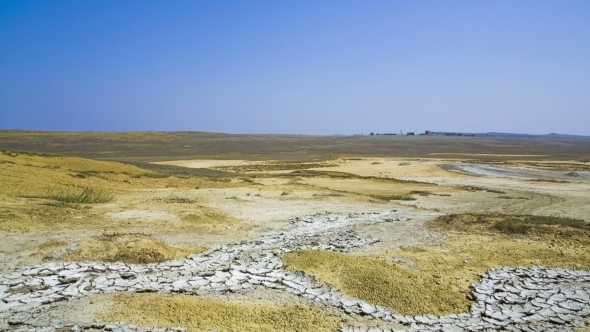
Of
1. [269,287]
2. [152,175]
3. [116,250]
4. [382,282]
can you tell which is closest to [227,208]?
[116,250]

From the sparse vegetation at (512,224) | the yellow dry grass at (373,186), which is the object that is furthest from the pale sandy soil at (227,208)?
the sparse vegetation at (512,224)

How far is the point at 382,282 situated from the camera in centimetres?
866

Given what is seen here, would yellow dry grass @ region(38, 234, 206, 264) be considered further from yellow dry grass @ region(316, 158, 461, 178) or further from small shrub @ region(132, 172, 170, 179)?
yellow dry grass @ region(316, 158, 461, 178)

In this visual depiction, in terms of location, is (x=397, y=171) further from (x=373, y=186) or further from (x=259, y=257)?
(x=259, y=257)

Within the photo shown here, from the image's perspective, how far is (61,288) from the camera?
26.6ft

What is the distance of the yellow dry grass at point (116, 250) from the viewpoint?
9820 millimetres

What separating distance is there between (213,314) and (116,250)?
434cm

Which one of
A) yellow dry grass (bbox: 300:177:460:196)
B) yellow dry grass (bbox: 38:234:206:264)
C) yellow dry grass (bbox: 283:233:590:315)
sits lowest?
yellow dry grass (bbox: 300:177:460:196)

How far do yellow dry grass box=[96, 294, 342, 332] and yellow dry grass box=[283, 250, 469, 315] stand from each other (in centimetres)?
128

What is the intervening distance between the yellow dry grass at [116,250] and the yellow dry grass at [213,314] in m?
2.30

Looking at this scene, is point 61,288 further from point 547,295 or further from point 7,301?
point 547,295

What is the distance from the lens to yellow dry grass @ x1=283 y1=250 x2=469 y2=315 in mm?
8047

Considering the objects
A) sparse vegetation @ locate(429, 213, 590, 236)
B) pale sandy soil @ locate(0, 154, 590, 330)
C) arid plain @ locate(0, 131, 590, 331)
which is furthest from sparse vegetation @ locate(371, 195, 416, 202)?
sparse vegetation @ locate(429, 213, 590, 236)

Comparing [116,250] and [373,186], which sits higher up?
[116,250]
